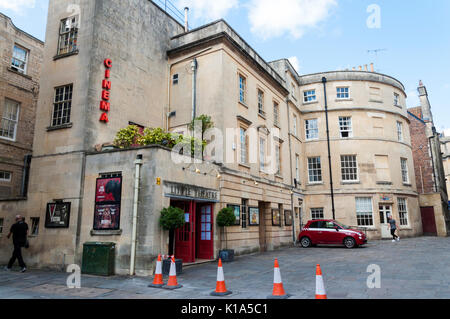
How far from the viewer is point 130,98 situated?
1585 centimetres

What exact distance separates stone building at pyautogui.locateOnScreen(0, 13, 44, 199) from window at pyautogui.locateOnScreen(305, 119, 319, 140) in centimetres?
2078

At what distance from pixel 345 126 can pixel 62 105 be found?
22.2 m

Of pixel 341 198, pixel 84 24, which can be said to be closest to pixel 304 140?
pixel 341 198

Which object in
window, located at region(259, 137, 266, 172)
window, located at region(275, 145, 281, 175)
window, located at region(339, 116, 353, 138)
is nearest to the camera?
window, located at region(259, 137, 266, 172)

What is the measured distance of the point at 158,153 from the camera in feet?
38.2

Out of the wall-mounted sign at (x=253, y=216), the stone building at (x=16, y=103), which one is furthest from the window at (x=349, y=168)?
the stone building at (x=16, y=103)

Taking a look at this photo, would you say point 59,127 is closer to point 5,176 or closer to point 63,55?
point 63,55

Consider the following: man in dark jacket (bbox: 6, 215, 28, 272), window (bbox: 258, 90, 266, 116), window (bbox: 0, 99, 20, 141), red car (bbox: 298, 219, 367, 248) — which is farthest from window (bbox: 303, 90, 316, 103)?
man in dark jacket (bbox: 6, 215, 28, 272)

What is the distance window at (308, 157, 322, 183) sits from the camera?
28156 mm

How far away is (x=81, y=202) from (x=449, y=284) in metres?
12.0

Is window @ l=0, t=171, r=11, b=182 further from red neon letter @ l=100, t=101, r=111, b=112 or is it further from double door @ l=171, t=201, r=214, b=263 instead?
double door @ l=171, t=201, r=214, b=263

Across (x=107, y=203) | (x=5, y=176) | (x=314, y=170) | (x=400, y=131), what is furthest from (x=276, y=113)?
(x=5, y=176)
